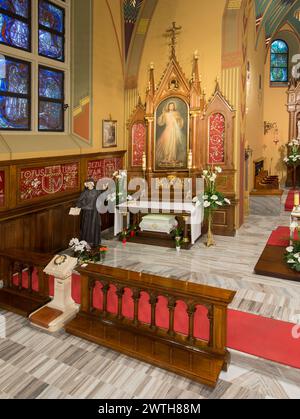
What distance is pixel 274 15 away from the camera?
15125 millimetres

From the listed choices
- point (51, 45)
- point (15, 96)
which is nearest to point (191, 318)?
point (15, 96)

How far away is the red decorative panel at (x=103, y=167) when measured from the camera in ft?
31.3

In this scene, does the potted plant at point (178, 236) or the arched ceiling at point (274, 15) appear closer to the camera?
the potted plant at point (178, 236)

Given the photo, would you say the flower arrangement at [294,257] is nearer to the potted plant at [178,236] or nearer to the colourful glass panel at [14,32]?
the potted plant at [178,236]

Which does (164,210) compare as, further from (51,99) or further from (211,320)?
(211,320)

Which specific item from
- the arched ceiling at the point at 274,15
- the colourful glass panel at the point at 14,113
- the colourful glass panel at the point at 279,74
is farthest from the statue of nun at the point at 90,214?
the colourful glass panel at the point at 279,74

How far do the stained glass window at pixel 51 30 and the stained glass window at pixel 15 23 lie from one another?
1.28ft

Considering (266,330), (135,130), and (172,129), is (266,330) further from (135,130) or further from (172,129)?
(135,130)

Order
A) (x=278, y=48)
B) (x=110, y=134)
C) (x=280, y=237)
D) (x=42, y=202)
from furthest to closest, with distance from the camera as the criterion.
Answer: (x=278, y=48), (x=110, y=134), (x=280, y=237), (x=42, y=202)

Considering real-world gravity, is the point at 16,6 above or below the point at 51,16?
below

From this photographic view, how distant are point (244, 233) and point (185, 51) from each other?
17.4 feet

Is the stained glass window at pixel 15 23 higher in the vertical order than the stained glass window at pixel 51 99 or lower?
higher

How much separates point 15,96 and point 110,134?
3.42 m

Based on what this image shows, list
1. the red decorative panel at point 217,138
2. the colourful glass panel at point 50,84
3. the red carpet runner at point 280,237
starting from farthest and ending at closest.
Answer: the red decorative panel at point 217,138
the red carpet runner at point 280,237
the colourful glass panel at point 50,84
